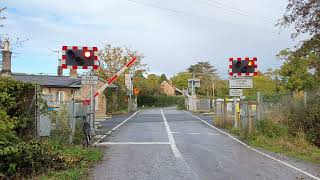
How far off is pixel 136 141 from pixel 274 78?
50.1 metres

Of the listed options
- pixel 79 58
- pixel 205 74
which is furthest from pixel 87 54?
pixel 205 74

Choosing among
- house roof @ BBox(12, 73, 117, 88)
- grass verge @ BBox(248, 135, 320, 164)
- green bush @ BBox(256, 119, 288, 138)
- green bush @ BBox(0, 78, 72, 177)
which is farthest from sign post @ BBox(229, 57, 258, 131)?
house roof @ BBox(12, 73, 117, 88)

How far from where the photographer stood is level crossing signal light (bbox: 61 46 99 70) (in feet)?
59.1

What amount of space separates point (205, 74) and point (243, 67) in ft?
345

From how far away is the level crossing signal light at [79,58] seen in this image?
59.1 ft

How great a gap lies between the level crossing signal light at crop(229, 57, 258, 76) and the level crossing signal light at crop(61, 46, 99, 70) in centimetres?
828

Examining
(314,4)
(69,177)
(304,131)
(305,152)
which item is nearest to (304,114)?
Result: (304,131)

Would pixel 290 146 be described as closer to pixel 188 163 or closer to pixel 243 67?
pixel 188 163

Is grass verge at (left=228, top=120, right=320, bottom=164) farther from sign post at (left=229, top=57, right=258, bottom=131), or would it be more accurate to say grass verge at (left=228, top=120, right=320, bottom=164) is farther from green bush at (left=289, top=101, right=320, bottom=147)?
sign post at (left=229, top=57, right=258, bottom=131)

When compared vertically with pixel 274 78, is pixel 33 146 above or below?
below

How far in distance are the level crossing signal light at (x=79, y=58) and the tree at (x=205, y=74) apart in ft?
306

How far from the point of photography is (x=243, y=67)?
77.8 ft

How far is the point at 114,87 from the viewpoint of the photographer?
5900cm

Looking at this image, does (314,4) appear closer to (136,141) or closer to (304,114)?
(304,114)
